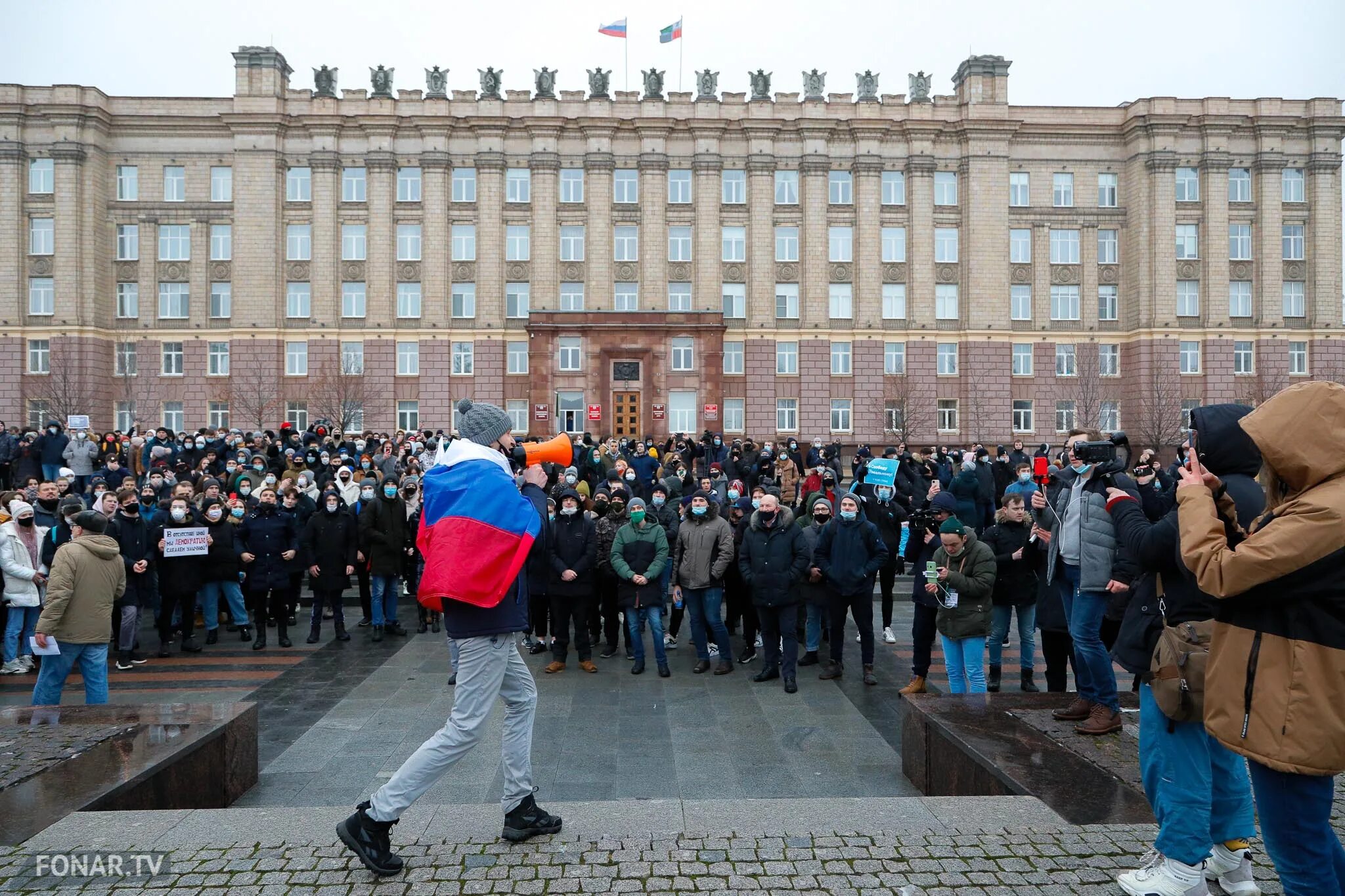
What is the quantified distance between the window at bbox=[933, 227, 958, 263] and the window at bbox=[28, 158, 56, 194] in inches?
1827

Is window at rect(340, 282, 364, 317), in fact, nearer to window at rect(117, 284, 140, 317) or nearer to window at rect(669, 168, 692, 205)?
window at rect(117, 284, 140, 317)

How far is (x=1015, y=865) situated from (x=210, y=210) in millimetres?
51344

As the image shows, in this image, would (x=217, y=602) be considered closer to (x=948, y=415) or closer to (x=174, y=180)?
(x=948, y=415)

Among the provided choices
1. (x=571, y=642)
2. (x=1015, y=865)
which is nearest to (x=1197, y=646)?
(x=1015, y=865)

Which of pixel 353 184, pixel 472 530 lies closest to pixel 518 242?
pixel 353 184

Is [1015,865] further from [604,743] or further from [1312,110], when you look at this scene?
[1312,110]

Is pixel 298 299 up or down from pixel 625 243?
down

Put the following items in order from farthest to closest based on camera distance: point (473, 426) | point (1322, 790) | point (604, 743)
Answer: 1. point (604, 743)
2. point (473, 426)
3. point (1322, 790)

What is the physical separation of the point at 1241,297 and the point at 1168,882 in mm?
53156

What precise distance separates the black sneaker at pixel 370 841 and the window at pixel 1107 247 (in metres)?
52.1

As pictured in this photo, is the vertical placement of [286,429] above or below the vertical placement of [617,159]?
below

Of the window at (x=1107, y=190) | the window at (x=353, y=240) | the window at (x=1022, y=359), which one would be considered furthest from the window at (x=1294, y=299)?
the window at (x=353, y=240)

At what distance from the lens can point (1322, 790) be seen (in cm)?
308

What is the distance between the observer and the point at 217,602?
12172mm
